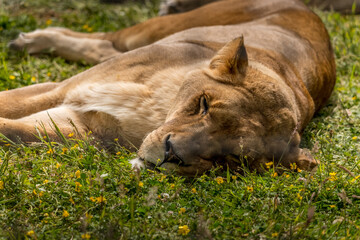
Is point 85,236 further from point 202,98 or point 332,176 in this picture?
point 332,176

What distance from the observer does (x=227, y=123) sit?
12.5ft

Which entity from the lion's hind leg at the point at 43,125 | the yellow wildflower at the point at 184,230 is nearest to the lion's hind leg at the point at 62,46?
the lion's hind leg at the point at 43,125

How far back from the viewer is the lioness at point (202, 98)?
149 inches

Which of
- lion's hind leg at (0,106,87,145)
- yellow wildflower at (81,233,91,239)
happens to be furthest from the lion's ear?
yellow wildflower at (81,233,91,239)

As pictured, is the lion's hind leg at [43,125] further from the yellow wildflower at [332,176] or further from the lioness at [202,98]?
the yellow wildflower at [332,176]

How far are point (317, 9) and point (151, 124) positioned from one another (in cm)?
542

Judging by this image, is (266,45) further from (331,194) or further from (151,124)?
(331,194)

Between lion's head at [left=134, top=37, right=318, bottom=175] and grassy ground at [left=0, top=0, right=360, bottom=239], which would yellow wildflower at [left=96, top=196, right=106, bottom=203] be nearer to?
grassy ground at [left=0, top=0, right=360, bottom=239]

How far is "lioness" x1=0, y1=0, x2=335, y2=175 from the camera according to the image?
12.4 feet

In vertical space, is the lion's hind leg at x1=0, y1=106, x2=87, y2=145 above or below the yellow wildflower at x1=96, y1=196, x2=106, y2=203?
below

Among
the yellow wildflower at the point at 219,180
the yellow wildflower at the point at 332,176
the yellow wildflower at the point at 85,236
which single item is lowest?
the yellow wildflower at the point at 332,176

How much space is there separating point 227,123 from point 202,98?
307 mm

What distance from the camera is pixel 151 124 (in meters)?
4.39

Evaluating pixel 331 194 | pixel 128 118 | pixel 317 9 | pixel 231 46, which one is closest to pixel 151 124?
pixel 128 118
